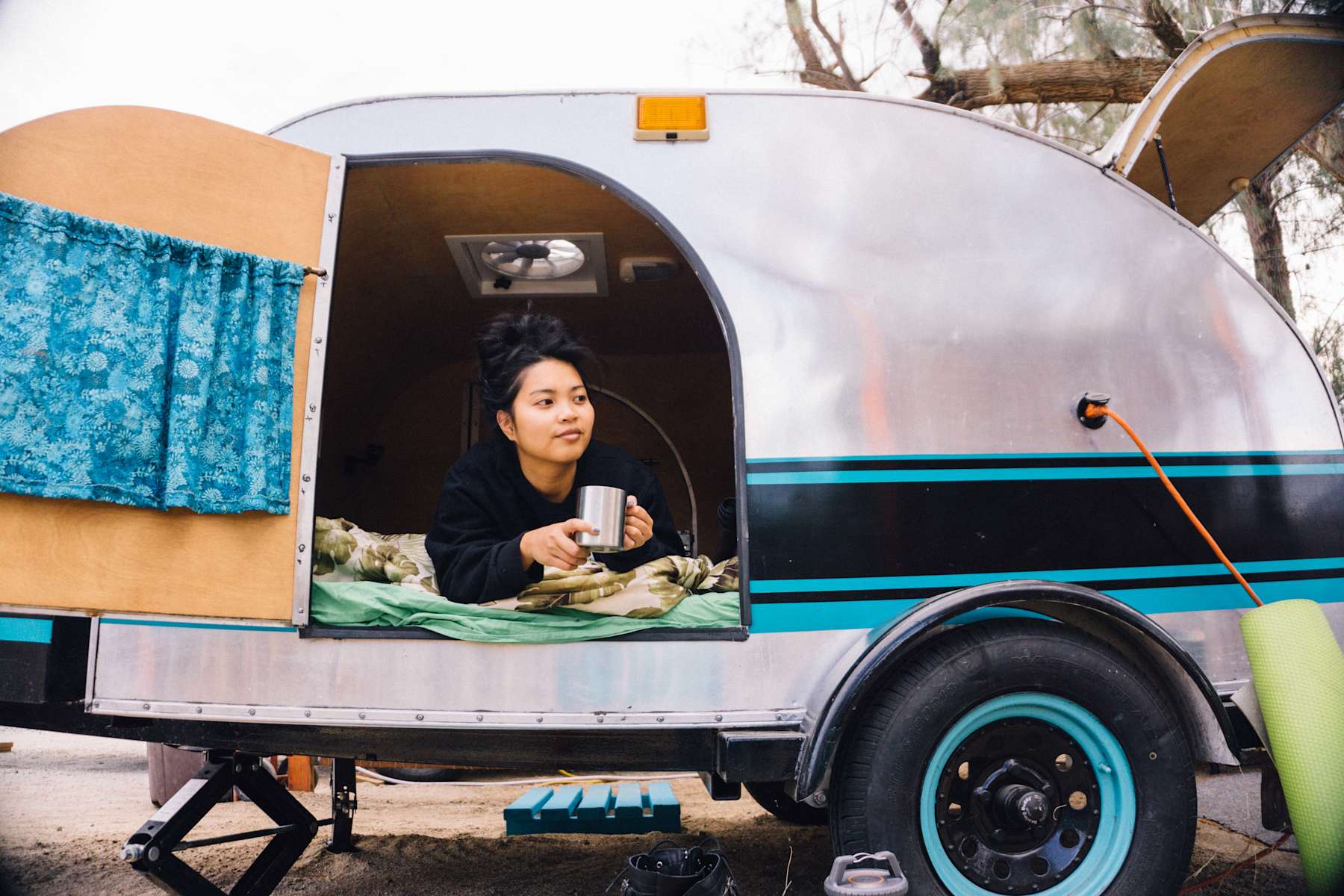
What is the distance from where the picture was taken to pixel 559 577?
2.38 metres

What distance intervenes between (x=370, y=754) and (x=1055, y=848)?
2022 millimetres

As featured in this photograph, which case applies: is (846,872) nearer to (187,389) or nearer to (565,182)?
(187,389)

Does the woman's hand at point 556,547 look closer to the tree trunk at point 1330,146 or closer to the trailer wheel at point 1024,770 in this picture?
the trailer wheel at point 1024,770

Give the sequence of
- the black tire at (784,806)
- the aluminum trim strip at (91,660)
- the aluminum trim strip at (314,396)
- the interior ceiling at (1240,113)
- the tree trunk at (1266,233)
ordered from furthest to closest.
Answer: the tree trunk at (1266,233) → the black tire at (784,806) → the interior ceiling at (1240,113) → the aluminum trim strip at (314,396) → the aluminum trim strip at (91,660)

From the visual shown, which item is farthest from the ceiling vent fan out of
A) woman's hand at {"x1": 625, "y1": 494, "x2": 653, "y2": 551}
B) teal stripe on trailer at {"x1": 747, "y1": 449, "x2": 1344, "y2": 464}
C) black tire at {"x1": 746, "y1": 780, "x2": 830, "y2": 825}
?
black tire at {"x1": 746, "y1": 780, "x2": 830, "y2": 825}

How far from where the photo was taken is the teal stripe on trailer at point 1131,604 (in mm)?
2301

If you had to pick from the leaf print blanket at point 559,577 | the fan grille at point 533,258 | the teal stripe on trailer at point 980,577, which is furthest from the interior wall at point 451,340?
the teal stripe on trailer at point 980,577

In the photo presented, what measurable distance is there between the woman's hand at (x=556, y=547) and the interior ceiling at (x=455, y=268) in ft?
4.10

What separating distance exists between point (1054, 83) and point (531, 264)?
5.37 metres

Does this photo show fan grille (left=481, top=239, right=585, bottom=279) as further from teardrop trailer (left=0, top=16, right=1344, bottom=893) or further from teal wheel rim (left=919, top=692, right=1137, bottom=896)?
teal wheel rim (left=919, top=692, right=1137, bottom=896)

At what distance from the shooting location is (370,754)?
2.38m

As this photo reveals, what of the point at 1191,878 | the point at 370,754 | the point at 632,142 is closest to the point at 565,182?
the point at 632,142

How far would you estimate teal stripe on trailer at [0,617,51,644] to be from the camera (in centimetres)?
211

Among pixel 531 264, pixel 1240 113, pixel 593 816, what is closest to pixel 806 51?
pixel 531 264
